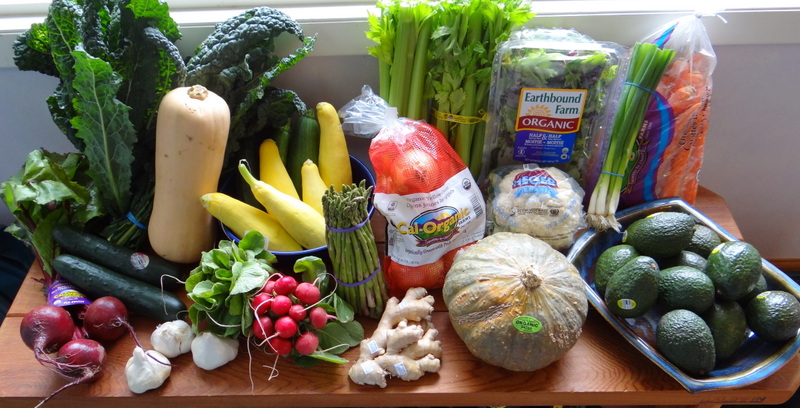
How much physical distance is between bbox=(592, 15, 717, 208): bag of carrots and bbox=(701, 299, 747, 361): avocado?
304 millimetres

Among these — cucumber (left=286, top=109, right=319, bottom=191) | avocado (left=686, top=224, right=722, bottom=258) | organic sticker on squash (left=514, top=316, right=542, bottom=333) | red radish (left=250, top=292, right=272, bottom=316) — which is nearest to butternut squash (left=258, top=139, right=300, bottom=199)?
cucumber (left=286, top=109, right=319, bottom=191)

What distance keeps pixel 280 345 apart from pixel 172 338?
0.19m

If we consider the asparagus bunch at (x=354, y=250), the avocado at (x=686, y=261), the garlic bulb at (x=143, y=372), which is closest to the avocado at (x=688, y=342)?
the avocado at (x=686, y=261)

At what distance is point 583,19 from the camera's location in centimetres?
107

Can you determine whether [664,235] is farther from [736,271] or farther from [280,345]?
[280,345]

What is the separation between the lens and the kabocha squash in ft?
2.65

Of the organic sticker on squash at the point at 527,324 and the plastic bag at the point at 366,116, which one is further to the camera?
the plastic bag at the point at 366,116

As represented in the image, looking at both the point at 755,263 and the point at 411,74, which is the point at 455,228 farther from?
the point at 755,263

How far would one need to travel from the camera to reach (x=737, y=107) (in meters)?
1.22

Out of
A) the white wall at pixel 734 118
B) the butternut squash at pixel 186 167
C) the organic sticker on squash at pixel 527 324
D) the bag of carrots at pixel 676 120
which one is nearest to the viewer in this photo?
the organic sticker on squash at pixel 527 324

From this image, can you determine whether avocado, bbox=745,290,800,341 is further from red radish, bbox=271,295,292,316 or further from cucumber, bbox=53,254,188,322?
cucumber, bbox=53,254,188,322

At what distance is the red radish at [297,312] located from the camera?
836mm

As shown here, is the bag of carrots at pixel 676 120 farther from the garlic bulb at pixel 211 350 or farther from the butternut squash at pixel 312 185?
the garlic bulb at pixel 211 350

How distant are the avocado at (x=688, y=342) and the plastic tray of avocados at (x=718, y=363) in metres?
0.01
